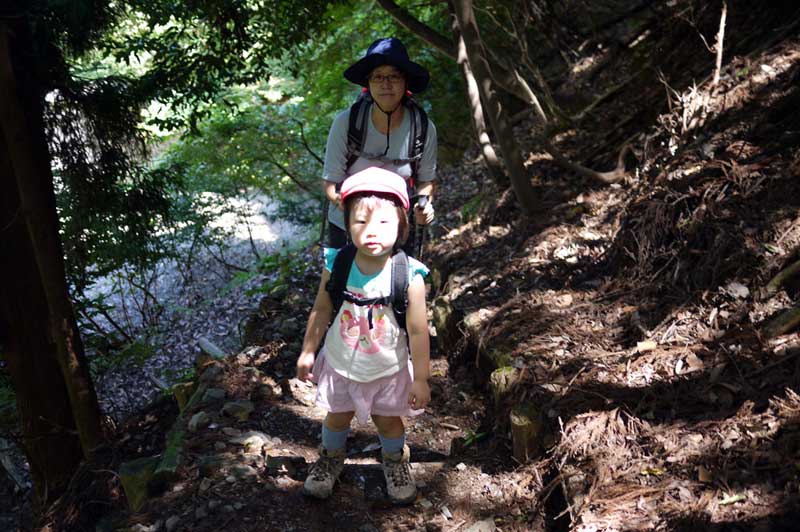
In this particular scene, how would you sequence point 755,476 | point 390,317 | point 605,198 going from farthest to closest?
point 605,198
point 390,317
point 755,476

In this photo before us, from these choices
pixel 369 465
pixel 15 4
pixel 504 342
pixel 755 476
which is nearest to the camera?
pixel 755 476

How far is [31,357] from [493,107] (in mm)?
5074

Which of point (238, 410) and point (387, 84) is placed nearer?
point (387, 84)

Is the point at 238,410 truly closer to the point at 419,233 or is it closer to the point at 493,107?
the point at 419,233

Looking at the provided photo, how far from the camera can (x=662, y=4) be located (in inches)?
308

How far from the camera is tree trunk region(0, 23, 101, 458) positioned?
212 inches

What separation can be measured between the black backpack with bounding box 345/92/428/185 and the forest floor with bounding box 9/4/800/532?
1520 millimetres

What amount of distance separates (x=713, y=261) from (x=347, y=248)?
93.2 inches

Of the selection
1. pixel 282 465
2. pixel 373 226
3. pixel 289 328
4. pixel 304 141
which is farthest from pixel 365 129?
pixel 304 141

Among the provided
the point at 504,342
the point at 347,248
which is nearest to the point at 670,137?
the point at 504,342

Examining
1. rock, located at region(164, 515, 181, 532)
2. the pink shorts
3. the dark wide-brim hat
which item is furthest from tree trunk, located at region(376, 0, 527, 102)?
rock, located at region(164, 515, 181, 532)

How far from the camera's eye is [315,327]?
3107 mm

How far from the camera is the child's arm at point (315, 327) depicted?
3078mm

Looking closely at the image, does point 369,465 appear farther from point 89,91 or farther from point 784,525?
A: point 89,91
